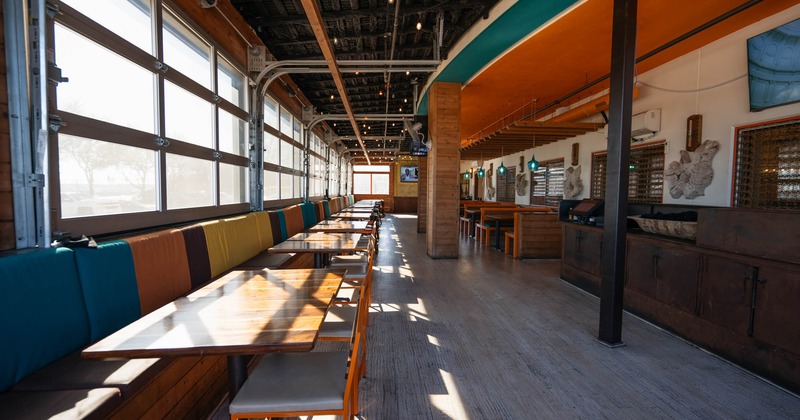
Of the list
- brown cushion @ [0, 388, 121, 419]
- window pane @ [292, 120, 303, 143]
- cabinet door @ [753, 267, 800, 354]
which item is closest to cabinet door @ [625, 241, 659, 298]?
cabinet door @ [753, 267, 800, 354]

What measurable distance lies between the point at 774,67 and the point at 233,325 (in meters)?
5.79

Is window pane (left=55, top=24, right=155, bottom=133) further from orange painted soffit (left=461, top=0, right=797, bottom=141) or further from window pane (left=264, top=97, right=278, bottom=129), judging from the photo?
orange painted soffit (left=461, top=0, right=797, bottom=141)

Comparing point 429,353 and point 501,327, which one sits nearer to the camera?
point 429,353

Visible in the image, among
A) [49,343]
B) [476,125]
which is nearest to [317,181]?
[476,125]

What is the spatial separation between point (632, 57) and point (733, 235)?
1.68 m

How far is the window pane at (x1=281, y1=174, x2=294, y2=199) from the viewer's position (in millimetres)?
7125

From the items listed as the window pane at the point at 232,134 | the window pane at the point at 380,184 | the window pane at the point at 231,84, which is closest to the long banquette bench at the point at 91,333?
the window pane at the point at 232,134

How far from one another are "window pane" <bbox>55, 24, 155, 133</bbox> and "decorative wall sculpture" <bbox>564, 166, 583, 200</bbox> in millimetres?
8021

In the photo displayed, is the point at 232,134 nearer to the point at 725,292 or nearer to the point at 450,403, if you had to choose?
the point at 450,403

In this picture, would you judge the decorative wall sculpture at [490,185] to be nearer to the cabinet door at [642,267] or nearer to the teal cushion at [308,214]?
the teal cushion at [308,214]

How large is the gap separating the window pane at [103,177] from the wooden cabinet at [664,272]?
4894 mm

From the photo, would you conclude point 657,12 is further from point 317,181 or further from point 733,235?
point 317,181

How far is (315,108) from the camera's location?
9062 mm

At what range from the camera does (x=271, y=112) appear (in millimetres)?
6383
